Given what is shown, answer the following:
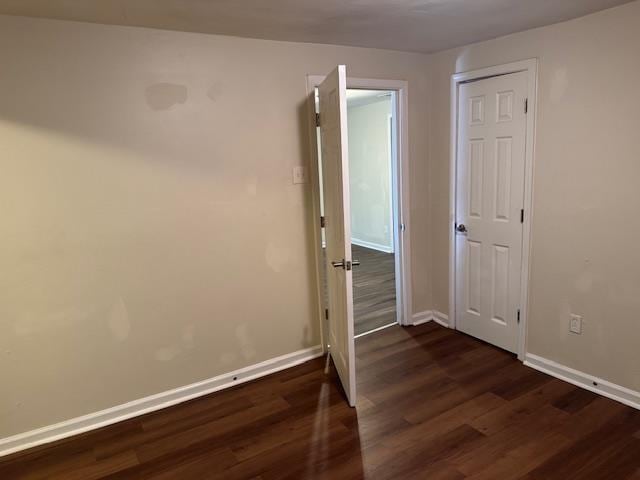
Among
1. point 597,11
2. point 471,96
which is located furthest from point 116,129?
point 597,11

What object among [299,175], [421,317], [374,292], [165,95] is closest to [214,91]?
[165,95]

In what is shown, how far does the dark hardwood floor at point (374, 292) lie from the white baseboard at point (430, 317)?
0.21 metres

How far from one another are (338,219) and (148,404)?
1683 millimetres

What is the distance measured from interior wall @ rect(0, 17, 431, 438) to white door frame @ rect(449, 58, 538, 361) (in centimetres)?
74

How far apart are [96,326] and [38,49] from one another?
5.02 ft

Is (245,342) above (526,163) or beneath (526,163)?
beneath

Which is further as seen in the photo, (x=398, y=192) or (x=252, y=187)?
(x=398, y=192)

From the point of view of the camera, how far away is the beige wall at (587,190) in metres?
2.38

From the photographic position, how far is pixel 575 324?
2762mm

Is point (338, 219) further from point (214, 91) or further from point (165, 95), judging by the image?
point (165, 95)

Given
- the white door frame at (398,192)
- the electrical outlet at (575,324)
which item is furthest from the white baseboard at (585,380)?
the white door frame at (398,192)

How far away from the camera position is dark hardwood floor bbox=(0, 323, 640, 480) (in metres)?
2.12

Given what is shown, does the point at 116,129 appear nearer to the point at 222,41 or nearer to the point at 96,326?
the point at 222,41

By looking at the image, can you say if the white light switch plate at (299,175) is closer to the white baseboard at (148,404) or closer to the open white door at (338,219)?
the open white door at (338,219)
